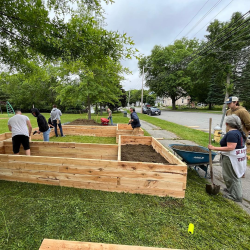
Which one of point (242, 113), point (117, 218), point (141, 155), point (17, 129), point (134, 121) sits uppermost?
point (242, 113)

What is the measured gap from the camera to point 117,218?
2221 millimetres

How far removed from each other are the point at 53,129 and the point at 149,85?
122ft

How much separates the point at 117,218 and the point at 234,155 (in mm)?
2420

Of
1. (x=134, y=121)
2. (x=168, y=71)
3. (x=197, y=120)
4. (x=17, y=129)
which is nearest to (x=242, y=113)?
(x=134, y=121)

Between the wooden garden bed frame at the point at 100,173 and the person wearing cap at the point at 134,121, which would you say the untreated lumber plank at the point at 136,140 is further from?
the wooden garden bed frame at the point at 100,173

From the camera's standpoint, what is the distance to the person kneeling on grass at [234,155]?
265 centimetres

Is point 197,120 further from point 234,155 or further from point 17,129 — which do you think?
point 17,129

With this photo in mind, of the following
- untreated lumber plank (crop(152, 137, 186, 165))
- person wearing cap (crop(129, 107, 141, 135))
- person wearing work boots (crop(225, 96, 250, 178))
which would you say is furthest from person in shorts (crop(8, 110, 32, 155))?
person wearing work boots (crop(225, 96, 250, 178))

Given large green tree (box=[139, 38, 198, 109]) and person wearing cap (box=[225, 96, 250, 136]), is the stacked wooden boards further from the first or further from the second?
large green tree (box=[139, 38, 198, 109])

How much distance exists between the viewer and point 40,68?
419cm

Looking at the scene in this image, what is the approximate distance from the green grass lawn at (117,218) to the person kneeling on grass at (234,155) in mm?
296

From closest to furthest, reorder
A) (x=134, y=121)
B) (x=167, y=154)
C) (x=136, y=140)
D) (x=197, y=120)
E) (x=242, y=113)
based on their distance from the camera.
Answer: (x=242, y=113) → (x=167, y=154) → (x=136, y=140) → (x=134, y=121) → (x=197, y=120)

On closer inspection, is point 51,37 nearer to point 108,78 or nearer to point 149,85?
point 108,78

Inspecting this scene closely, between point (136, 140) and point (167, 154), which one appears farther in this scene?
point (136, 140)
